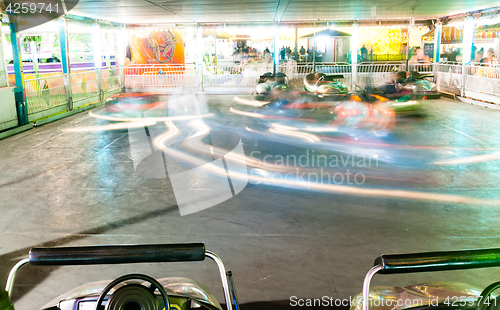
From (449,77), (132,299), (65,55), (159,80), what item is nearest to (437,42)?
(449,77)

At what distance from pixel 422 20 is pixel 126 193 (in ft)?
55.1

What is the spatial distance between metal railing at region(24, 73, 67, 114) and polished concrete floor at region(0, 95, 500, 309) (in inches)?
153

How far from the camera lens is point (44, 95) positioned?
39.2 ft

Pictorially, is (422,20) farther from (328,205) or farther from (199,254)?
(199,254)

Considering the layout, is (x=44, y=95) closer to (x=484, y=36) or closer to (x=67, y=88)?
(x=67, y=88)

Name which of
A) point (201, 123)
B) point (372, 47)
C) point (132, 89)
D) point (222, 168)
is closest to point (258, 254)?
point (222, 168)

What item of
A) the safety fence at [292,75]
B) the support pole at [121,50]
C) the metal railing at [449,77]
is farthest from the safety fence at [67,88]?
the metal railing at [449,77]

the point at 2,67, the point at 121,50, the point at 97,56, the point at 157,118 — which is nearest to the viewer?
the point at 2,67

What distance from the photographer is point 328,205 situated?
5.10 metres

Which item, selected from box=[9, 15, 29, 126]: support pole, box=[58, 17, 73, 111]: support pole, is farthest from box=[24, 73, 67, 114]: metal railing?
box=[9, 15, 29, 126]: support pole

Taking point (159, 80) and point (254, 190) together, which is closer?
point (254, 190)

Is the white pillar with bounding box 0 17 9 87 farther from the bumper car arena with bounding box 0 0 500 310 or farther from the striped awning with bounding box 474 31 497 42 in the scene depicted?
the striped awning with bounding box 474 31 497 42

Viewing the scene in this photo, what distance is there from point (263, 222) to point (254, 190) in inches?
45.8

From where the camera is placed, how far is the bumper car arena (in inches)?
89.2
